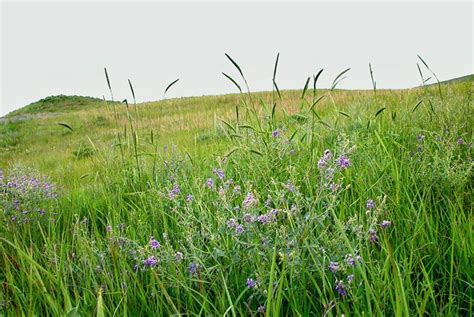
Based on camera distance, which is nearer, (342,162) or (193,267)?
(193,267)

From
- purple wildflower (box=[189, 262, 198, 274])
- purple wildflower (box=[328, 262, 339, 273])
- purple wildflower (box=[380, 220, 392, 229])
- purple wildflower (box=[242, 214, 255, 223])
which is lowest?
purple wildflower (box=[189, 262, 198, 274])

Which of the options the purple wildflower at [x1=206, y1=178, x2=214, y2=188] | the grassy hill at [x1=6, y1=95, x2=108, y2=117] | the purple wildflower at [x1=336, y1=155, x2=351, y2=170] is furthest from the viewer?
the grassy hill at [x1=6, y1=95, x2=108, y2=117]

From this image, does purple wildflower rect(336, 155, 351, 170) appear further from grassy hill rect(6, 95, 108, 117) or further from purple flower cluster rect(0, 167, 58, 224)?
grassy hill rect(6, 95, 108, 117)

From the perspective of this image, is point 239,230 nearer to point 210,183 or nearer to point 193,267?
point 193,267

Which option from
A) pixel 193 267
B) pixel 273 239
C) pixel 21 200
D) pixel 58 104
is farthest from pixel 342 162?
pixel 58 104

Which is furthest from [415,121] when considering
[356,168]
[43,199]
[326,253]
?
[43,199]

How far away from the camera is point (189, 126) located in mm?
10039

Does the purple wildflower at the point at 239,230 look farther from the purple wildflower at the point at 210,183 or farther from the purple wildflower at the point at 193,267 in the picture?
the purple wildflower at the point at 210,183

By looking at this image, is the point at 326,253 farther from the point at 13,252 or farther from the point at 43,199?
the point at 43,199

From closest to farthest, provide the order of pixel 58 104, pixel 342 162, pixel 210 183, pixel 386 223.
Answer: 1. pixel 386 223
2. pixel 342 162
3. pixel 210 183
4. pixel 58 104

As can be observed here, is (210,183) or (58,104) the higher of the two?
(58,104)

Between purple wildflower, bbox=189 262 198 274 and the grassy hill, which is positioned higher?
the grassy hill

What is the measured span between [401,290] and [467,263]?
66cm

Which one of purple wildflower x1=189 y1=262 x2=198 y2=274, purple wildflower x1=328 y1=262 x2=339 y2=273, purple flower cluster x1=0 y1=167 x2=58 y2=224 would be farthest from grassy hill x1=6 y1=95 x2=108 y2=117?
purple wildflower x1=328 y1=262 x2=339 y2=273
